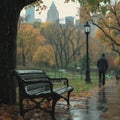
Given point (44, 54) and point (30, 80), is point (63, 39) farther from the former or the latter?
point (30, 80)

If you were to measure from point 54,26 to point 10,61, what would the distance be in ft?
282

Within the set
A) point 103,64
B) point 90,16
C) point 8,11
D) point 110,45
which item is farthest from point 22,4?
point 110,45

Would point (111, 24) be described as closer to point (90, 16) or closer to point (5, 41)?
point (90, 16)

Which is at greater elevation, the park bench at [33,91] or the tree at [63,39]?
the tree at [63,39]

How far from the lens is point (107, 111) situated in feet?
35.8

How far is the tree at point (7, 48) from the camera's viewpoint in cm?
1124

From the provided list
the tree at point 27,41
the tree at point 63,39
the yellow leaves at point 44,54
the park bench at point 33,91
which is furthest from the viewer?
the yellow leaves at point 44,54

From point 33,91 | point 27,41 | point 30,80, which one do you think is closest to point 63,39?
point 27,41

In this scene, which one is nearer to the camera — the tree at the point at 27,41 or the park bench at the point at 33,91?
the park bench at the point at 33,91

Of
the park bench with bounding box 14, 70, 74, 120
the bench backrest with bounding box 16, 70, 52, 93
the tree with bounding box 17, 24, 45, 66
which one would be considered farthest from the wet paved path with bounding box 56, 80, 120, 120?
the tree with bounding box 17, 24, 45, 66

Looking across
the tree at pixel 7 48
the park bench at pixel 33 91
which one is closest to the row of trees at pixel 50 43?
the tree at pixel 7 48

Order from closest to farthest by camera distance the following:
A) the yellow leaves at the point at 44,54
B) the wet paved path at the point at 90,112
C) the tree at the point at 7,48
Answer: the wet paved path at the point at 90,112
the tree at the point at 7,48
the yellow leaves at the point at 44,54

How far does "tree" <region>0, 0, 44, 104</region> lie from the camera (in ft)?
36.9

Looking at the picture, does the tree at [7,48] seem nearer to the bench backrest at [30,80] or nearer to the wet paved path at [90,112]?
the bench backrest at [30,80]
